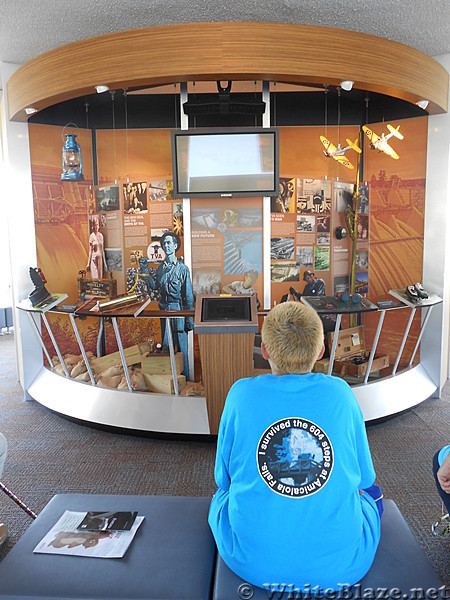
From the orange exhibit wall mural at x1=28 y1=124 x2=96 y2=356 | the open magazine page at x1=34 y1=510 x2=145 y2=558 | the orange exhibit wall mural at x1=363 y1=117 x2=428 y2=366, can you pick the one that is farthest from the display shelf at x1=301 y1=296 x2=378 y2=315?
the orange exhibit wall mural at x1=28 y1=124 x2=96 y2=356

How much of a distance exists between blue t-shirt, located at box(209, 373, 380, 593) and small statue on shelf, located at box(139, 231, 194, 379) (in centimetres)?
321

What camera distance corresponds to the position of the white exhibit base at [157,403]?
4246 mm

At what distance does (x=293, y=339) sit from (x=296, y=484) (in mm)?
484

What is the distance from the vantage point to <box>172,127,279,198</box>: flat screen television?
4.68 m

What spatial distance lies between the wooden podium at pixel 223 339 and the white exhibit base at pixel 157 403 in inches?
19.7

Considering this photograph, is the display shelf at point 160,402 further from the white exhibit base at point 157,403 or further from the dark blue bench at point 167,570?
the dark blue bench at point 167,570

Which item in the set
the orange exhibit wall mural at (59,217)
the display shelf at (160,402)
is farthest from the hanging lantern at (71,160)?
the display shelf at (160,402)

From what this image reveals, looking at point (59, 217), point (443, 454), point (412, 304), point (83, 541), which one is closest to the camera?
point (83, 541)

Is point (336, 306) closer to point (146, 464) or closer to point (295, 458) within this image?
point (146, 464)

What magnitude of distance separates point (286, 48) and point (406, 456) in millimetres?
3408

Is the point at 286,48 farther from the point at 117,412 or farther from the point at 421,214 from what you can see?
the point at 117,412

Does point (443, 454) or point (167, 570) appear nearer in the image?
point (167, 570)

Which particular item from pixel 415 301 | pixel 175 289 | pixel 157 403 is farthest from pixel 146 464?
pixel 415 301

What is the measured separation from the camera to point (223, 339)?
352 cm
